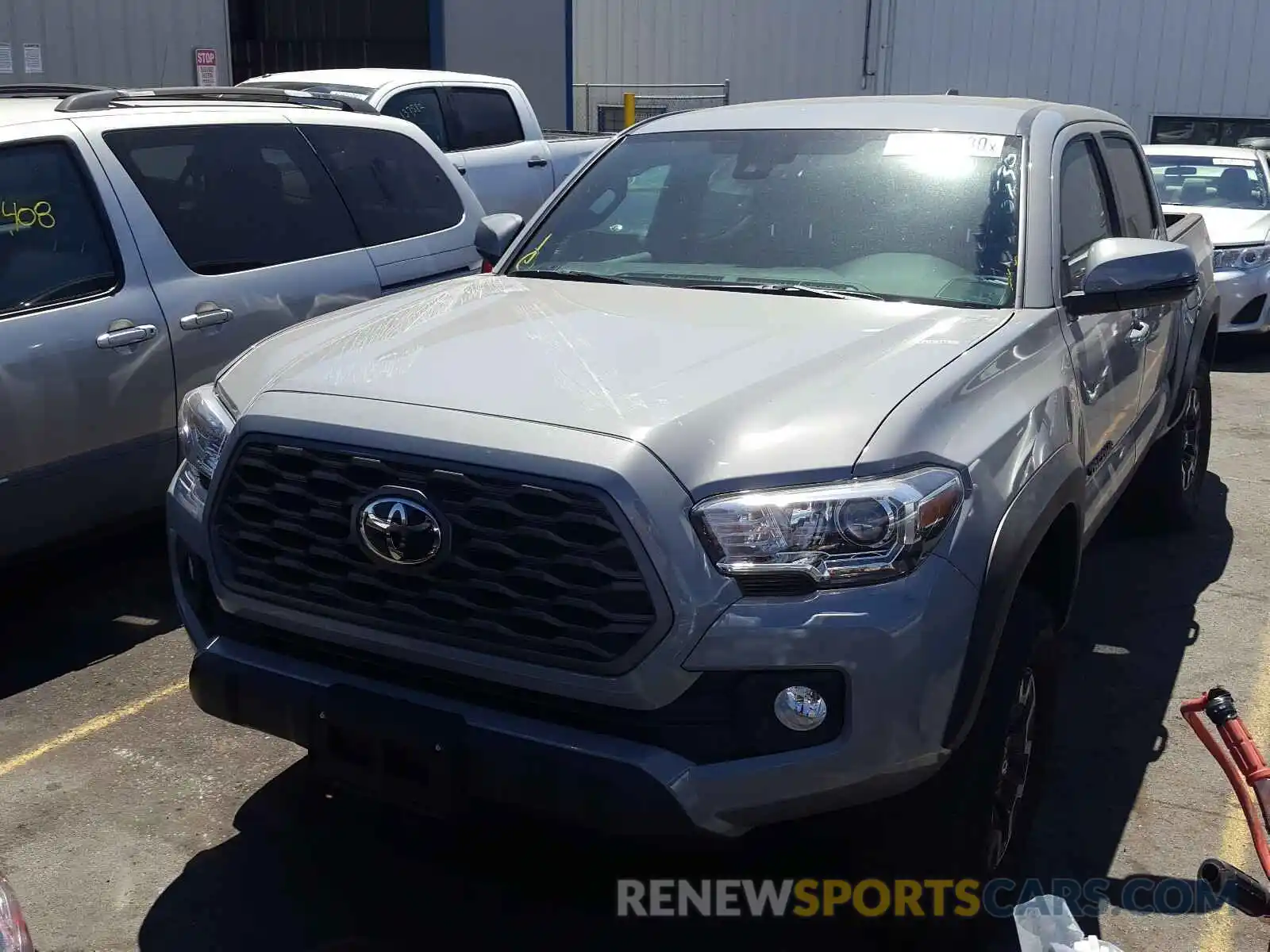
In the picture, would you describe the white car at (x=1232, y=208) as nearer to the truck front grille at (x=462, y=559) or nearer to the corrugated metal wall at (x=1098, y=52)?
the corrugated metal wall at (x=1098, y=52)

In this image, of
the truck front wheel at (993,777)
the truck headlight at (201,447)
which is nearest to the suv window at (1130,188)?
the truck front wheel at (993,777)

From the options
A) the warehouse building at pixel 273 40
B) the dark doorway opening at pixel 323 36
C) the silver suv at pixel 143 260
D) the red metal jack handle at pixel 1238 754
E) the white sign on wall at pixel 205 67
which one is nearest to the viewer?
the red metal jack handle at pixel 1238 754

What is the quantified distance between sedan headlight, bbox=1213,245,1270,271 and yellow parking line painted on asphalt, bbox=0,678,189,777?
835 centimetres

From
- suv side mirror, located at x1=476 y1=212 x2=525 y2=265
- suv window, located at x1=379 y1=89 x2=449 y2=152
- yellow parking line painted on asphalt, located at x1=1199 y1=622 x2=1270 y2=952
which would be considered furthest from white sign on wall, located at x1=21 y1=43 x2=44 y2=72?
yellow parking line painted on asphalt, located at x1=1199 y1=622 x2=1270 y2=952

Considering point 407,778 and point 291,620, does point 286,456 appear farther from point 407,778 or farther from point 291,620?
point 407,778

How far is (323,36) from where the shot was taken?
17.5 meters

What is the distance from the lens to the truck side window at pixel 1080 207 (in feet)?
12.1

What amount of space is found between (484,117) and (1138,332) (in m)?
7.51

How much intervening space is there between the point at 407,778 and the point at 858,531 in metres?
1.02

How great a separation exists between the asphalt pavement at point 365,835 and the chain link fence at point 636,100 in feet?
50.0

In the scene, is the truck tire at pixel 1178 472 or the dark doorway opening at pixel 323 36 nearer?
the truck tire at pixel 1178 472

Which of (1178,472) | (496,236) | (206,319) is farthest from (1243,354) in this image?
(206,319)

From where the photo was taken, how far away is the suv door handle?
14.3 feet

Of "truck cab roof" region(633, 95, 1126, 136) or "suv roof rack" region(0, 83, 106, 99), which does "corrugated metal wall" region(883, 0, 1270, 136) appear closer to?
"truck cab roof" region(633, 95, 1126, 136)
